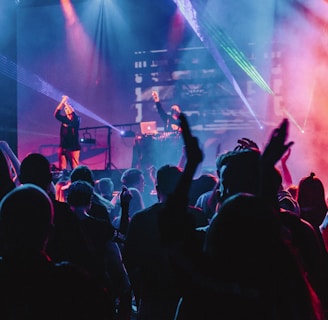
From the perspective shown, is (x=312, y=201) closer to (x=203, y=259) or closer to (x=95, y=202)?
(x=95, y=202)

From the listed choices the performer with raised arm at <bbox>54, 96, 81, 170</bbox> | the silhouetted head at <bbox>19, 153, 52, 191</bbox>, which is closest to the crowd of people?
the silhouetted head at <bbox>19, 153, 52, 191</bbox>

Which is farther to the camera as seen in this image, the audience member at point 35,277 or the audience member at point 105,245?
the audience member at point 105,245

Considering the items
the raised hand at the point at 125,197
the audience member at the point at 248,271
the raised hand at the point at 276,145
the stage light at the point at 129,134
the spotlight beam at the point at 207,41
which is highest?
the spotlight beam at the point at 207,41

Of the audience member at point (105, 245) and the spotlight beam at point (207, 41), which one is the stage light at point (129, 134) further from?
the audience member at point (105, 245)

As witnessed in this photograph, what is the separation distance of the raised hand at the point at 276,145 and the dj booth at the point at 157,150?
8829 millimetres

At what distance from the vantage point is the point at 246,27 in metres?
12.6

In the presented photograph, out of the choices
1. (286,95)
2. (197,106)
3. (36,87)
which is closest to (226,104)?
(197,106)

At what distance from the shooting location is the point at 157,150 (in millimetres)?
10586

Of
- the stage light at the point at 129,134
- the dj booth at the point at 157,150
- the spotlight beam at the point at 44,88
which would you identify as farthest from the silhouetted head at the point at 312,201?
the spotlight beam at the point at 44,88

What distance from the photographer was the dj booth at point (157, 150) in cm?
1053

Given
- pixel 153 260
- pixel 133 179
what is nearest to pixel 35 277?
pixel 153 260

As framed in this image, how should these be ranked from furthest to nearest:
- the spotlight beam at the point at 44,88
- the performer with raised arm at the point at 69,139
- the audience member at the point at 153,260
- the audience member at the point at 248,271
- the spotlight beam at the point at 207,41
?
the spotlight beam at the point at 44,88 < the spotlight beam at the point at 207,41 < the performer with raised arm at the point at 69,139 < the audience member at the point at 153,260 < the audience member at the point at 248,271

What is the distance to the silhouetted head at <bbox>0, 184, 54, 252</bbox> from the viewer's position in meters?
1.46

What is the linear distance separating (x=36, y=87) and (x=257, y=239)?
13746 mm
